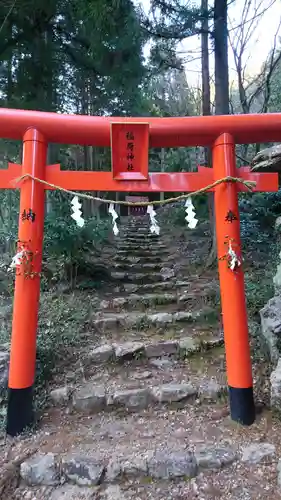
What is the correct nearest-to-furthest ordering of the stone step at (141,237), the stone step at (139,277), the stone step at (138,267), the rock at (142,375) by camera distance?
the rock at (142,375), the stone step at (139,277), the stone step at (138,267), the stone step at (141,237)

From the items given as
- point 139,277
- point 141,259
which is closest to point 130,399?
point 139,277

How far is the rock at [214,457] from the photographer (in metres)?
2.42

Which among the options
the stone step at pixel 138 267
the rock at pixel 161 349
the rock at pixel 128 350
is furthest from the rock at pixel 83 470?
the stone step at pixel 138 267

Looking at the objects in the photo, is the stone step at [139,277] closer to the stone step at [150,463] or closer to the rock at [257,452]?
the stone step at [150,463]

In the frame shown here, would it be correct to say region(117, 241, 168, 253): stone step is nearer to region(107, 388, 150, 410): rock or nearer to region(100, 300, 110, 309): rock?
region(100, 300, 110, 309): rock

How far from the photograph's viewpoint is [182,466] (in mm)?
2389

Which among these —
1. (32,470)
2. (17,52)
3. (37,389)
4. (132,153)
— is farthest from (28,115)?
(17,52)

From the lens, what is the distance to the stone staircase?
2.32m

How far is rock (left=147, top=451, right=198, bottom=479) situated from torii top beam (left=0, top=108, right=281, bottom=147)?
2669 millimetres

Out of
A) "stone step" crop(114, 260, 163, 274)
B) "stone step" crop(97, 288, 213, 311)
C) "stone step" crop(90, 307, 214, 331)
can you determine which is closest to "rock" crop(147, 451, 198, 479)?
"stone step" crop(90, 307, 214, 331)

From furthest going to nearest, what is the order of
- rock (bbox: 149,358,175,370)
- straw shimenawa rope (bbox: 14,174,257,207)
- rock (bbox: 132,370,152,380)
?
rock (bbox: 149,358,175,370) < rock (bbox: 132,370,152,380) < straw shimenawa rope (bbox: 14,174,257,207)

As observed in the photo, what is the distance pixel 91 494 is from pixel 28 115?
9.82ft

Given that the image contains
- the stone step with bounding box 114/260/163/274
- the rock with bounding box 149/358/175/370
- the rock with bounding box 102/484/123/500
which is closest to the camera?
the rock with bounding box 102/484/123/500

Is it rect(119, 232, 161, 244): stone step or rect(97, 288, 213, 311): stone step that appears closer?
rect(97, 288, 213, 311): stone step
